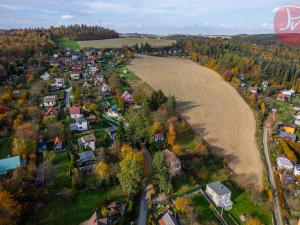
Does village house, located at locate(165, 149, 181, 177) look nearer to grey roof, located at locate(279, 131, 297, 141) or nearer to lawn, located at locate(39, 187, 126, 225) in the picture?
lawn, located at locate(39, 187, 126, 225)

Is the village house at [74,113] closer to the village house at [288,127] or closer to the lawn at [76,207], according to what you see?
the lawn at [76,207]

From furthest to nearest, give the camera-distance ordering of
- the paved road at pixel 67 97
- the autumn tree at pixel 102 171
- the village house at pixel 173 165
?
the paved road at pixel 67 97
the village house at pixel 173 165
the autumn tree at pixel 102 171

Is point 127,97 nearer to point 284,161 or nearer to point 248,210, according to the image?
point 284,161

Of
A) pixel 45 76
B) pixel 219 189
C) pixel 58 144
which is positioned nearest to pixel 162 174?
pixel 219 189

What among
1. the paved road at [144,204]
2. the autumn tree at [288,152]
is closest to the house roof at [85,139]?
the paved road at [144,204]

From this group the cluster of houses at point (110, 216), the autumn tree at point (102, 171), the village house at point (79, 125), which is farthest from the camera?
the village house at point (79, 125)
